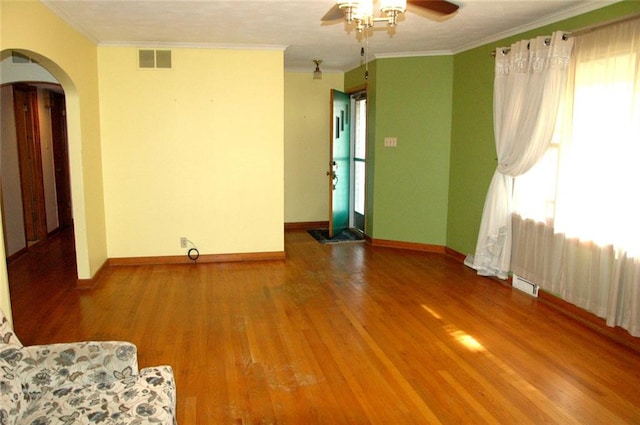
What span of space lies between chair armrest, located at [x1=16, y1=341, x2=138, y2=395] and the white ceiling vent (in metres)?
3.78

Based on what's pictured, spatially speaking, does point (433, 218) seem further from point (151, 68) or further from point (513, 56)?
point (151, 68)

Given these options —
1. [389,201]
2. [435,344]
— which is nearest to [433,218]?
[389,201]

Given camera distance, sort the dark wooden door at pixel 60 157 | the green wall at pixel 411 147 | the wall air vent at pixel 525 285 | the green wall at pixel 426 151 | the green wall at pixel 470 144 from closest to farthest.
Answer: the wall air vent at pixel 525 285 → the green wall at pixel 470 144 → the green wall at pixel 426 151 → the green wall at pixel 411 147 → the dark wooden door at pixel 60 157

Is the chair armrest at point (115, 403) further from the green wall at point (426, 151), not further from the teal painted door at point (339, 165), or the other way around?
the teal painted door at point (339, 165)

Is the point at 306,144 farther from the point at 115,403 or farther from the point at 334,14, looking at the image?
the point at 115,403

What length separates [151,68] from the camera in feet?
17.2

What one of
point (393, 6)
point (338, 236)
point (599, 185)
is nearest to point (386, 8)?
point (393, 6)

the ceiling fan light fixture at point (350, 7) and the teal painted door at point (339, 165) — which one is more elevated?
the ceiling fan light fixture at point (350, 7)

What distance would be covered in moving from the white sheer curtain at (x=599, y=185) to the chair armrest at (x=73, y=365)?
3.25 m

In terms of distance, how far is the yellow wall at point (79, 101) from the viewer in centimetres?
342

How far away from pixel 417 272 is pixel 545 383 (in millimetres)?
2427

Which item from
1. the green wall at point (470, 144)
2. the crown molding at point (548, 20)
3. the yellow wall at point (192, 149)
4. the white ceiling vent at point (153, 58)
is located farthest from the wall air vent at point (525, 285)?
the white ceiling vent at point (153, 58)

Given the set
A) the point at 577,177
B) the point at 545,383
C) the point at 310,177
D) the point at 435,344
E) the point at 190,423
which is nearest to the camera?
the point at 190,423

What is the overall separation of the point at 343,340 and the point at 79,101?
3.27 meters
